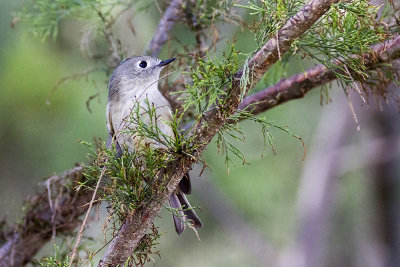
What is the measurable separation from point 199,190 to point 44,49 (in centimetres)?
160

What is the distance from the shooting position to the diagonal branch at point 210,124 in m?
1.47

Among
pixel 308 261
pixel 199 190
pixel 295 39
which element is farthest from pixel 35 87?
pixel 295 39

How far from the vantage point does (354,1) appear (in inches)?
59.6

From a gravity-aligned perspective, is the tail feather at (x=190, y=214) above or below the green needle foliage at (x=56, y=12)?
below

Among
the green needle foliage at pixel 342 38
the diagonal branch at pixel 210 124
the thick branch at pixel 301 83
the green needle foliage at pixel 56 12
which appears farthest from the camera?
the green needle foliage at pixel 56 12

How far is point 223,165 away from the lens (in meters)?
4.39

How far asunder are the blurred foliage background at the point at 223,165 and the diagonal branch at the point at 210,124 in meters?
1.22

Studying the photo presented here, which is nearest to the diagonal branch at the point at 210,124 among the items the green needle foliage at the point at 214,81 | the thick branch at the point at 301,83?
the green needle foliage at the point at 214,81

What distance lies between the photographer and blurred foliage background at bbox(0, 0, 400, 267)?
376 centimetres

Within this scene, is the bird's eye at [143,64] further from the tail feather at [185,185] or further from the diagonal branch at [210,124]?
the diagonal branch at [210,124]

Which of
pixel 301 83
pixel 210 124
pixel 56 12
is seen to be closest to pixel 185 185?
pixel 301 83

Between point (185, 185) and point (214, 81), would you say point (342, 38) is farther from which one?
point (185, 185)

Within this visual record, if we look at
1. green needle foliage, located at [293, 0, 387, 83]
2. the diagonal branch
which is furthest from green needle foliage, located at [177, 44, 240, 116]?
green needle foliage, located at [293, 0, 387, 83]

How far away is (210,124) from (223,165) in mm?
2870
